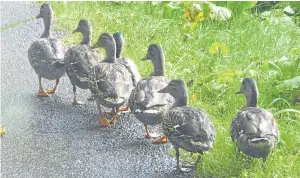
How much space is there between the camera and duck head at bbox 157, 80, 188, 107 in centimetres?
662

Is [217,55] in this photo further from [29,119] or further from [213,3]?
[29,119]

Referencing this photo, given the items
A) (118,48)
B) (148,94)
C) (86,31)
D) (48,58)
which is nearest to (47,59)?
(48,58)

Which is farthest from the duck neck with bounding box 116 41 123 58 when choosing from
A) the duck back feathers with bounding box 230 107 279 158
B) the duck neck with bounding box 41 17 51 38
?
the duck back feathers with bounding box 230 107 279 158

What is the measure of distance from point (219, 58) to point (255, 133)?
2.76m

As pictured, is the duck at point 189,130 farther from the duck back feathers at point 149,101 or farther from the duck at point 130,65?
the duck at point 130,65

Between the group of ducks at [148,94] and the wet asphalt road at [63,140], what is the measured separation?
164 mm

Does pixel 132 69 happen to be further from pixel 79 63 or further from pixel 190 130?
pixel 190 130

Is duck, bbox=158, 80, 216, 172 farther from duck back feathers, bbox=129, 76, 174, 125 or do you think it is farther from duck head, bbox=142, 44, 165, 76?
duck head, bbox=142, 44, 165, 76

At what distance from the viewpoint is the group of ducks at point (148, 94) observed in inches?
237

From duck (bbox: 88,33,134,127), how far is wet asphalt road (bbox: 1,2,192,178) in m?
0.32

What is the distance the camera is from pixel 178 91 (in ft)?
21.8

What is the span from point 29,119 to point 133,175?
1743mm

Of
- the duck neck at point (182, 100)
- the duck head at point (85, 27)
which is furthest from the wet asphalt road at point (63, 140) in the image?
the duck head at point (85, 27)

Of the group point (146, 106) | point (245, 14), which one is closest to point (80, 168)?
point (146, 106)
